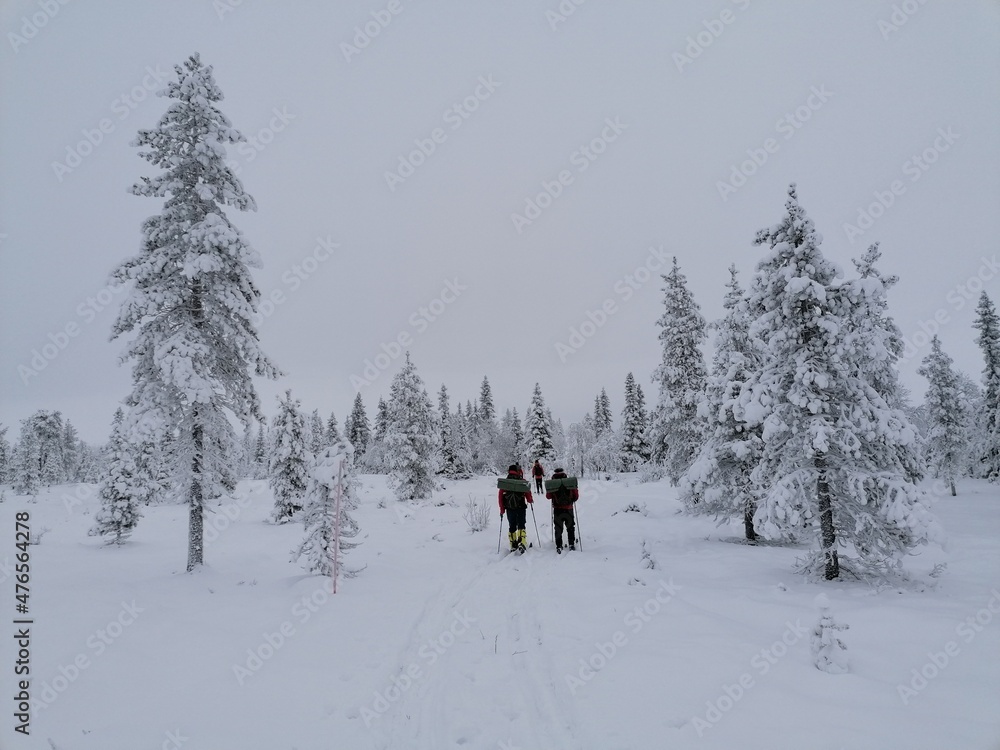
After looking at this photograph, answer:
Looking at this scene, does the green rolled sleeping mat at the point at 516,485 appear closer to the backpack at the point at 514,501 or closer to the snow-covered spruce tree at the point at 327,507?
the backpack at the point at 514,501

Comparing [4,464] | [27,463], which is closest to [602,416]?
[27,463]

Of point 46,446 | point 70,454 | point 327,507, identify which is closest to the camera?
point 327,507

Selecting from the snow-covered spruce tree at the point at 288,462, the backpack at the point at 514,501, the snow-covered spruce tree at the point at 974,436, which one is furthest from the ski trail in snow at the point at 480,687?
the snow-covered spruce tree at the point at 974,436

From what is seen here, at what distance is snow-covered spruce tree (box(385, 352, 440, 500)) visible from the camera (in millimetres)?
34125

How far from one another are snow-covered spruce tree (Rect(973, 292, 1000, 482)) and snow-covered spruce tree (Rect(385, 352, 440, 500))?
129 feet

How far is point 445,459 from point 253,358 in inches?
Answer: 1632

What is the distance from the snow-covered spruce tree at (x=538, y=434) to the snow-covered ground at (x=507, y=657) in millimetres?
36803

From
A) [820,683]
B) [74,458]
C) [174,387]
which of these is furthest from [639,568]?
[74,458]

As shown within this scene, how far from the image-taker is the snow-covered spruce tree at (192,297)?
36.9 ft

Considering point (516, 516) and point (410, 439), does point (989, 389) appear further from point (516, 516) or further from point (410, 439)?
point (410, 439)

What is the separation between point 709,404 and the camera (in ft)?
46.8

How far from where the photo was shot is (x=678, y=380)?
22.2m

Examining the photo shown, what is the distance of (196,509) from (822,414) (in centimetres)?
1530

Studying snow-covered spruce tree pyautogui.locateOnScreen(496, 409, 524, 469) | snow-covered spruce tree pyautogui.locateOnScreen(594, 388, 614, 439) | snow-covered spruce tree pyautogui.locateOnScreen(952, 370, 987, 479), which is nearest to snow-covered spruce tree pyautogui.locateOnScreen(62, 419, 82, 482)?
snow-covered spruce tree pyautogui.locateOnScreen(496, 409, 524, 469)
